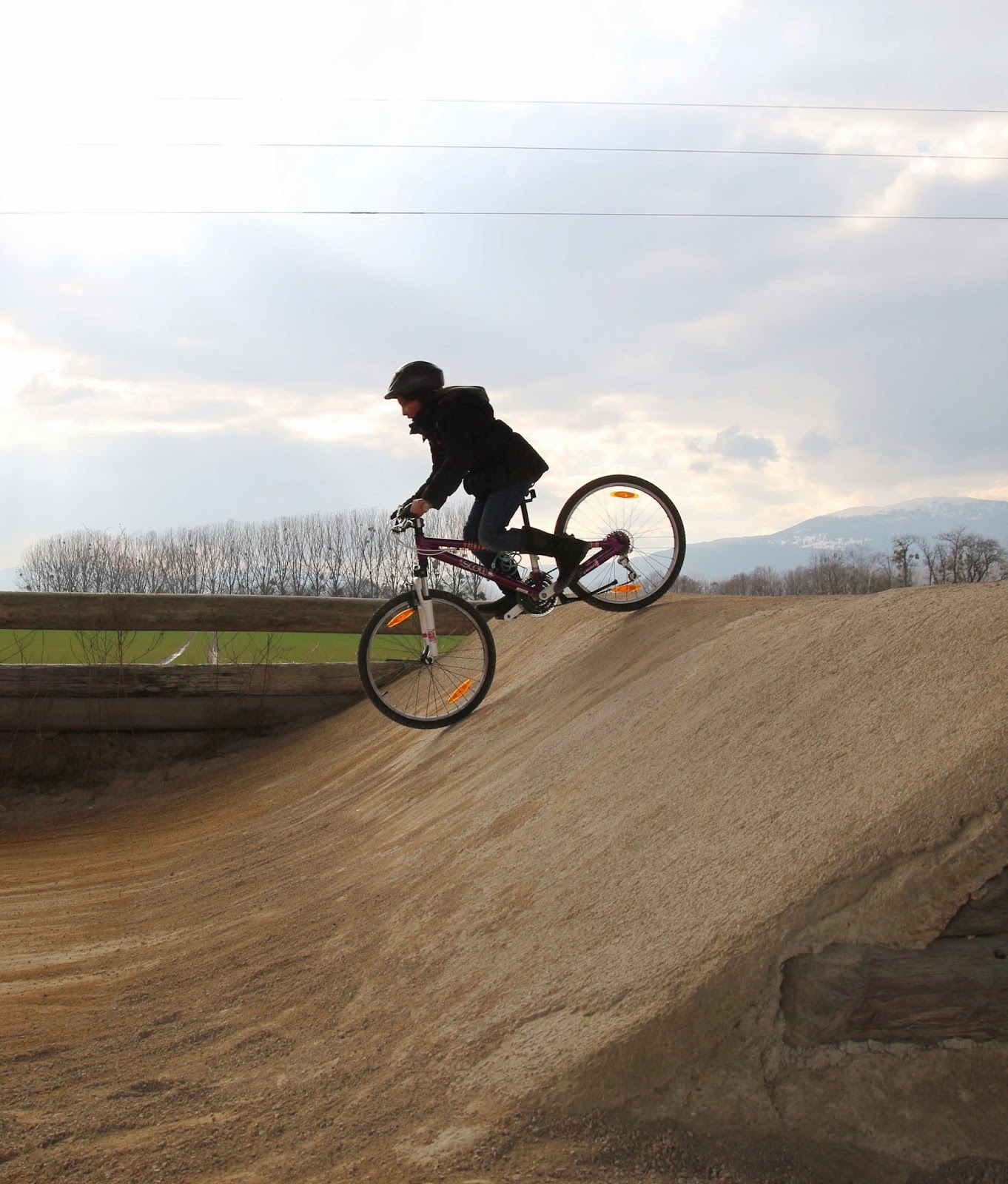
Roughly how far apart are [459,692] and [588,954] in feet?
12.0

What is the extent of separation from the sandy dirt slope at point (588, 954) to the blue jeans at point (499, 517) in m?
1.63

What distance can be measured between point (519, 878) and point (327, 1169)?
4.50 ft

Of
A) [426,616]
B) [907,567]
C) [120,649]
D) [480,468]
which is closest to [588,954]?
[426,616]

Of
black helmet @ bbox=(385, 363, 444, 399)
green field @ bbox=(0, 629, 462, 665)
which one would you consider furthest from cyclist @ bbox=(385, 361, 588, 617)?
green field @ bbox=(0, 629, 462, 665)

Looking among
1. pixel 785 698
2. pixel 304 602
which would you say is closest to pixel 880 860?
pixel 785 698

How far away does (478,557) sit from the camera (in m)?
6.71

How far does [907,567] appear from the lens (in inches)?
663

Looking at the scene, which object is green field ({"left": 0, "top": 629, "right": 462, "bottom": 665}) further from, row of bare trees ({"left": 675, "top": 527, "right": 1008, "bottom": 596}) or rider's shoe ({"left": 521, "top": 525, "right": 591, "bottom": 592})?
row of bare trees ({"left": 675, "top": 527, "right": 1008, "bottom": 596})

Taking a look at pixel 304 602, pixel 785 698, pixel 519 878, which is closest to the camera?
pixel 519 878

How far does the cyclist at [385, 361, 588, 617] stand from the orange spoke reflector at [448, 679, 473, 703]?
52 centimetres

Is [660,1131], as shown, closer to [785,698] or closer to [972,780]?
[972,780]

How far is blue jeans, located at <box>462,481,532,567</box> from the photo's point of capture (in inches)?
254

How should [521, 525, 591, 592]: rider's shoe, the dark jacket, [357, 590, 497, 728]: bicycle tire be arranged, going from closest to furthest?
the dark jacket < [357, 590, 497, 728]: bicycle tire < [521, 525, 591, 592]: rider's shoe

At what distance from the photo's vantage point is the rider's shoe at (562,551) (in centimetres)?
662
